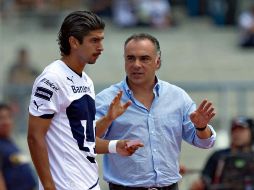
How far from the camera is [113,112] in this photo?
7.22 m

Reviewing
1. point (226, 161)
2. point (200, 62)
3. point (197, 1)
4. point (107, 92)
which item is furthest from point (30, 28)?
point (107, 92)

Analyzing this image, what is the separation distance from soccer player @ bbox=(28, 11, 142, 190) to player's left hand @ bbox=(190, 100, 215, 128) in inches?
30.2

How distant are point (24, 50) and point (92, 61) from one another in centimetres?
1276

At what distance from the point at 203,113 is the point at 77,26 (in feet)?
3.61

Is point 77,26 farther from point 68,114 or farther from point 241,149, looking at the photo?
point 241,149

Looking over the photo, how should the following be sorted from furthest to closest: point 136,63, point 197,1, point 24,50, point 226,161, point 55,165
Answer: point 197,1, point 24,50, point 226,161, point 136,63, point 55,165

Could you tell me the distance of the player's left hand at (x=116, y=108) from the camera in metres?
7.22

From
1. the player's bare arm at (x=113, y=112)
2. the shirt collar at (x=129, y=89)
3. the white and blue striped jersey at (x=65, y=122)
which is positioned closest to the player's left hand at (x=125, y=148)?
the player's bare arm at (x=113, y=112)

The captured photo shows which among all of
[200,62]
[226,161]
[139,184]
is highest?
[139,184]

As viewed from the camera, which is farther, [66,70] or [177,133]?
[177,133]

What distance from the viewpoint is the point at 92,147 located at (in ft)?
22.0

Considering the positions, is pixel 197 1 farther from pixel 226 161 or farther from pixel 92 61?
pixel 92 61

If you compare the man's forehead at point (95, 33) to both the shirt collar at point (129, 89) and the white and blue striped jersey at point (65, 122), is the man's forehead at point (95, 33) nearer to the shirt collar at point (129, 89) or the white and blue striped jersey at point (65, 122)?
the white and blue striped jersey at point (65, 122)

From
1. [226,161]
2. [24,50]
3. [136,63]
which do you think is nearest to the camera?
[136,63]
